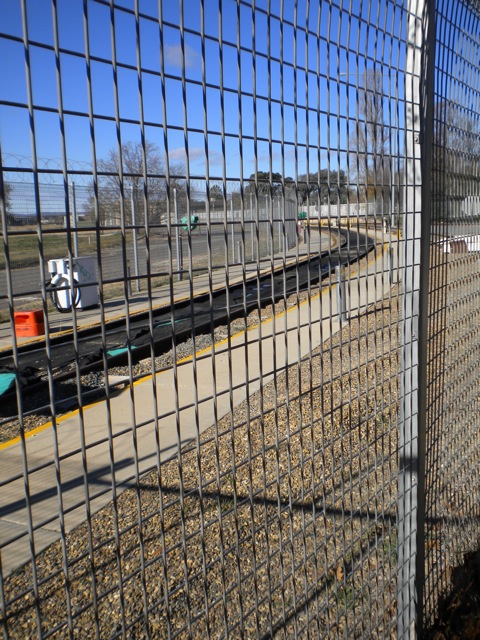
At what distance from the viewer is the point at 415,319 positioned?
2.98 m

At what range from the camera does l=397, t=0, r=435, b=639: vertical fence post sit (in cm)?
288

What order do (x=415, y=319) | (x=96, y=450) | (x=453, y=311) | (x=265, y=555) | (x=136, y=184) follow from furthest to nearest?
1. (x=96, y=450)
2. (x=453, y=311)
3. (x=265, y=555)
4. (x=415, y=319)
5. (x=136, y=184)

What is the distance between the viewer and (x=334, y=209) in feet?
8.45

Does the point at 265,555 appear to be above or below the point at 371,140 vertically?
below

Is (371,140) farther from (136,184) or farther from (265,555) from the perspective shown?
(265,555)

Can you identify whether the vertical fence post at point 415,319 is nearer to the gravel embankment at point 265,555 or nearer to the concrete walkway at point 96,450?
the gravel embankment at point 265,555

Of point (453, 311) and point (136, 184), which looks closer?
point (136, 184)

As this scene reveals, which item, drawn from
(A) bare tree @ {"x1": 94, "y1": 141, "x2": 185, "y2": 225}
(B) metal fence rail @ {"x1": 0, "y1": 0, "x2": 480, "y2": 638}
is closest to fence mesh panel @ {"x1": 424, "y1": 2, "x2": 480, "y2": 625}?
(B) metal fence rail @ {"x1": 0, "y1": 0, "x2": 480, "y2": 638}

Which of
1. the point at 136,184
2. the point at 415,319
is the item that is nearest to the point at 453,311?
the point at 415,319

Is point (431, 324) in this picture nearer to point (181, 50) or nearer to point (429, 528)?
point (429, 528)

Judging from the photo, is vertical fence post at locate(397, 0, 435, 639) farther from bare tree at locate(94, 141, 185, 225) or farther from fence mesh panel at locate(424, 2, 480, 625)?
bare tree at locate(94, 141, 185, 225)

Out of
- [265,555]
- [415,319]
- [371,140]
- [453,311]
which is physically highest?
[371,140]

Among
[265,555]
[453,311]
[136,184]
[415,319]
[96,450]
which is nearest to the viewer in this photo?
[136,184]

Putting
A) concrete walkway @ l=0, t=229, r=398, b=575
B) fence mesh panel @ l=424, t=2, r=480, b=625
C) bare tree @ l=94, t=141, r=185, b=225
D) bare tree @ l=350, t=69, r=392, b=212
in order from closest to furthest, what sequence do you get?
bare tree @ l=94, t=141, r=185, b=225 → bare tree @ l=350, t=69, r=392, b=212 → fence mesh panel @ l=424, t=2, r=480, b=625 → concrete walkway @ l=0, t=229, r=398, b=575
